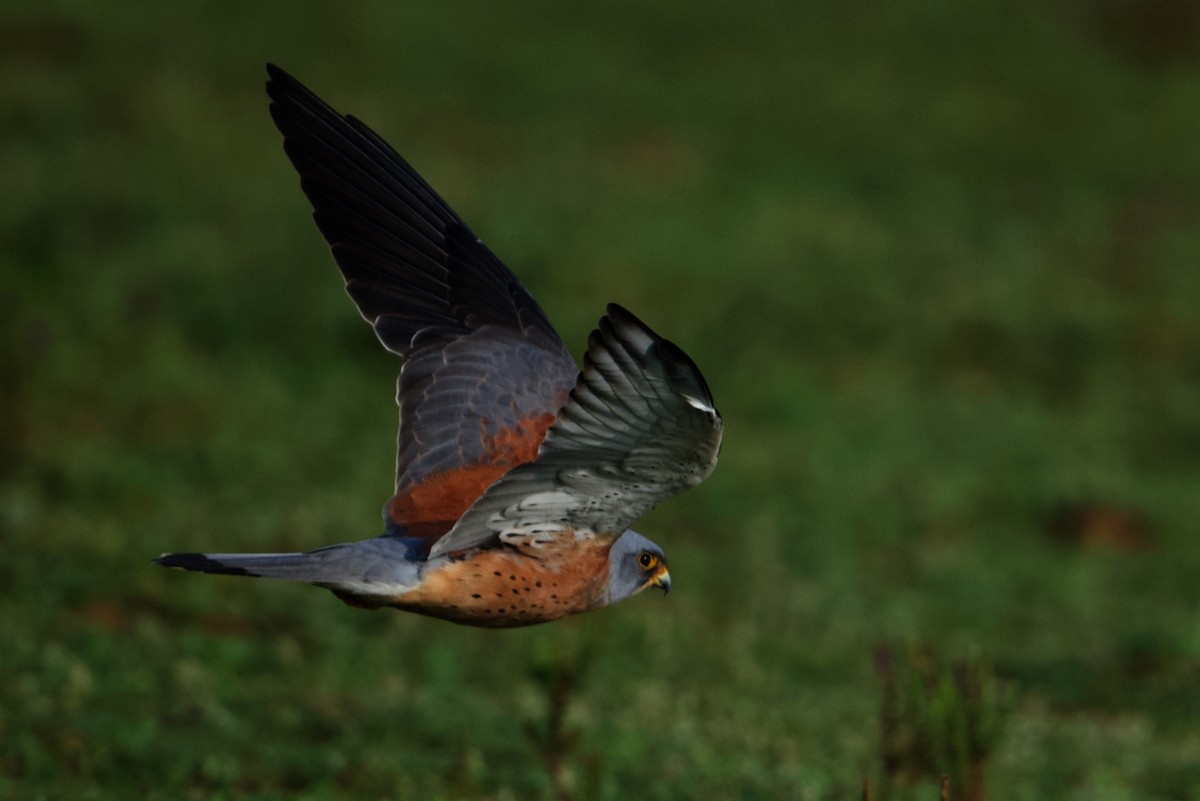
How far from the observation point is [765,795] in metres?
6.00

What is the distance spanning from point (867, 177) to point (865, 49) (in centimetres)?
296

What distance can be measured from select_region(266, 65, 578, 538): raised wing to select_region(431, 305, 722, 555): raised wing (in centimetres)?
47

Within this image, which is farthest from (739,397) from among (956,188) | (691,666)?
(956,188)

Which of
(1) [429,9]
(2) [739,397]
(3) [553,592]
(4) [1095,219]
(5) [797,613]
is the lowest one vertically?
(3) [553,592]

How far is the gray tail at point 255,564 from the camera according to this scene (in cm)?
412

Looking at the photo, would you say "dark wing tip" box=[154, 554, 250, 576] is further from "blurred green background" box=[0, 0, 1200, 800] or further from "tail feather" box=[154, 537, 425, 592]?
"blurred green background" box=[0, 0, 1200, 800]

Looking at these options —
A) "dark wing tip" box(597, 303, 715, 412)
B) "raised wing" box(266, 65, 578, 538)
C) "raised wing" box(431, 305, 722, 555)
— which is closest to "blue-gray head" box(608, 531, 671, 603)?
"raised wing" box(431, 305, 722, 555)

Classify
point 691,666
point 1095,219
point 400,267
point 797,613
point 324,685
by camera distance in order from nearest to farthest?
point 400,267, point 324,685, point 691,666, point 797,613, point 1095,219

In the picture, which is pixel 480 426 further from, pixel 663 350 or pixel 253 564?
pixel 663 350

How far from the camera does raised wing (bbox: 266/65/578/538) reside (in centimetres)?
513

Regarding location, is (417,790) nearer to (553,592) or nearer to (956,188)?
(553,592)

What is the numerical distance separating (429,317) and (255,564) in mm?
1429

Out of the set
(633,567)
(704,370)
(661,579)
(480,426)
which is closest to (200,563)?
(480,426)

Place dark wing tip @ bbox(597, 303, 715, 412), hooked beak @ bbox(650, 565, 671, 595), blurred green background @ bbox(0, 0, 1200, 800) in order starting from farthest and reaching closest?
blurred green background @ bbox(0, 0, 1200, 800) < hooked beak @ bbox(650, 565, 671, 595) < dark wing tip @ bbox(597, 303, 715, 412)
